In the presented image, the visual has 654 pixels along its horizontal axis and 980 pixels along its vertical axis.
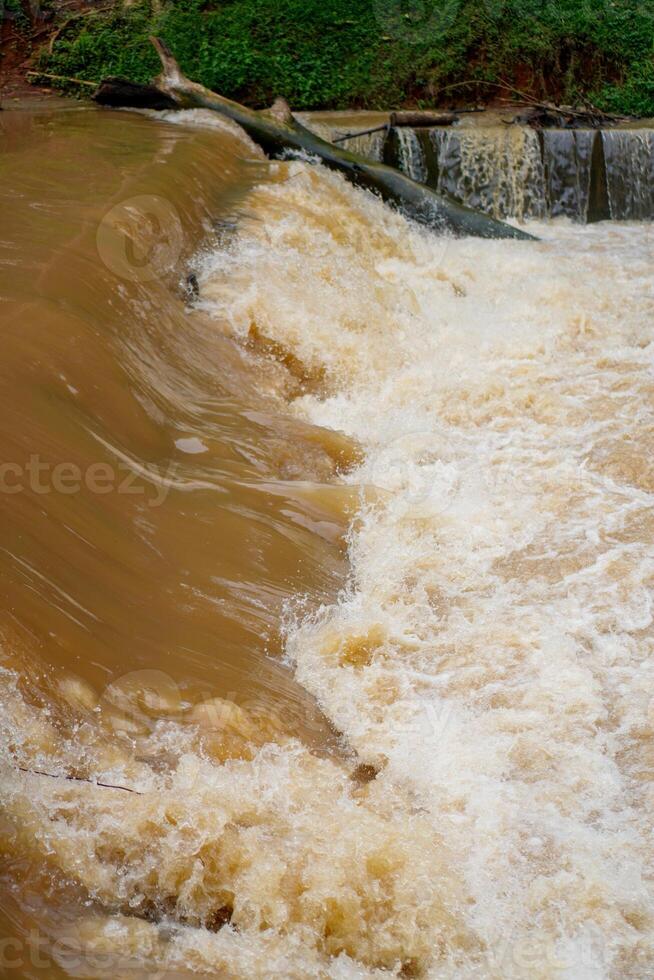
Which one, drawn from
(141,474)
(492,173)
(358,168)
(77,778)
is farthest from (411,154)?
(77,778)

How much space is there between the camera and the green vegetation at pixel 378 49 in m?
11.1

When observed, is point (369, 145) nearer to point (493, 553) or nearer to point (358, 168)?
point (358, 168)

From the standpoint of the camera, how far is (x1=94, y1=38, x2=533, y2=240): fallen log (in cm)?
823

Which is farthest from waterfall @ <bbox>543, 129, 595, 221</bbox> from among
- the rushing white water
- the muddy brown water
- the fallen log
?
the muddy brown water

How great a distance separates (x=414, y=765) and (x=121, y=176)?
4.84m

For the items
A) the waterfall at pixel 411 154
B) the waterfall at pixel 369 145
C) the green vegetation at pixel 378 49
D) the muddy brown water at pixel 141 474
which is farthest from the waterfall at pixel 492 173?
the muddy brown water at pixel 141 474

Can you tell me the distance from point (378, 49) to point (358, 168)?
393 cm

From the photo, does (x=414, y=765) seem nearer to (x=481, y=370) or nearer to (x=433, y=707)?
(x=433, y=707)

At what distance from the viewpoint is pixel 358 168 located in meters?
8.23

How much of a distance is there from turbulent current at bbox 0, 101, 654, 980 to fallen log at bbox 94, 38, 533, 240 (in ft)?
6.27

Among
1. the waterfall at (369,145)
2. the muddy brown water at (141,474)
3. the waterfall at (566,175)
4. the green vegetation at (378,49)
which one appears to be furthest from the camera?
the green vegetation at (378,49)

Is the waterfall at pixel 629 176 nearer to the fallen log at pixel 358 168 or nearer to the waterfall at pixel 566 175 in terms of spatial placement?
the waterfall at pixel 566 175

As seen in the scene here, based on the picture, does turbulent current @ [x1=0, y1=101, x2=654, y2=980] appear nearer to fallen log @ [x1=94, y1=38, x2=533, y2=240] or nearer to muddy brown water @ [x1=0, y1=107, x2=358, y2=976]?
muddy brown water @ [x1=0, y1=107, x2=358, y2=976]

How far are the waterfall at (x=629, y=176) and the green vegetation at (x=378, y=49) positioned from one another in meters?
1.55
